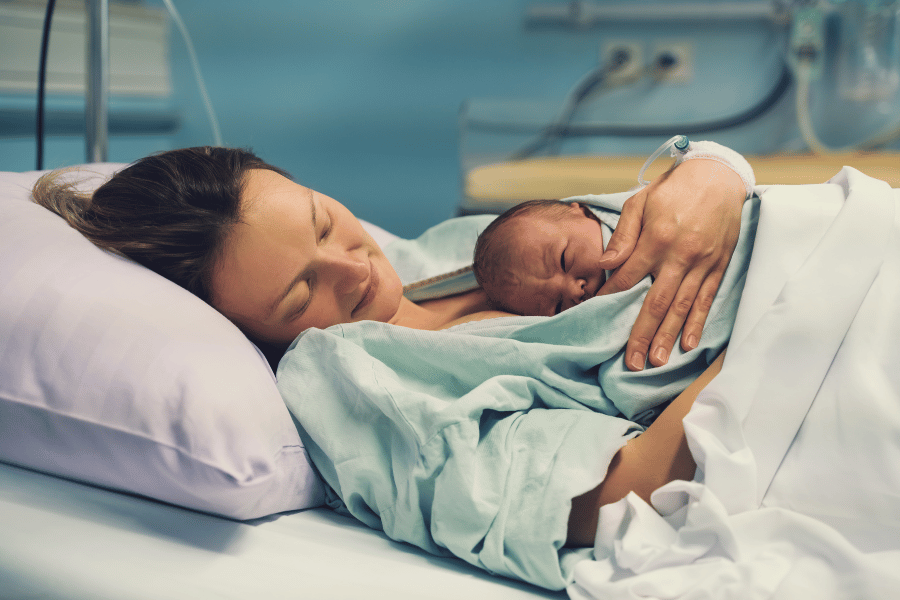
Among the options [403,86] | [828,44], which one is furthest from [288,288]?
[828,44]

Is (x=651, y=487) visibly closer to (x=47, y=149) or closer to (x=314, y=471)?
(x=314, y=471)

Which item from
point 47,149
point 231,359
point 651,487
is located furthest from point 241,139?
point 651,487

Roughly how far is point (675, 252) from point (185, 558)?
21.5 inches

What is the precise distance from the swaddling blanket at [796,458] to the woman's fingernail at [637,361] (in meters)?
0.10

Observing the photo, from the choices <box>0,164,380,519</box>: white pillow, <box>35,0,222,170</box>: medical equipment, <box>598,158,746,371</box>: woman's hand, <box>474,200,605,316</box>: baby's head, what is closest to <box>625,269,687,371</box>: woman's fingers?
<box>598,158,746,371</box>: woman's hand

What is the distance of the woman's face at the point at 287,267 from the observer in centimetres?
69

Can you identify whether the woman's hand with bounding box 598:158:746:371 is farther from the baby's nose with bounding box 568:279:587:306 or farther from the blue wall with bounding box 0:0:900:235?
the blue wall with bounding box 0:0:900:235

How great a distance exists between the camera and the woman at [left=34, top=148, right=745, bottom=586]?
2.26 ft

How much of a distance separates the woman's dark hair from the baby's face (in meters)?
0.35

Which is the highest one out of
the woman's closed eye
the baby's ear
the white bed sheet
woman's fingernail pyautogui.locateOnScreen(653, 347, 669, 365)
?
the baby's ear

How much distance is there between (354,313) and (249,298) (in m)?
0.13

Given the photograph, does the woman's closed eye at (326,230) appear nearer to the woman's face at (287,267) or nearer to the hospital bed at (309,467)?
the woman's face at (287,267)

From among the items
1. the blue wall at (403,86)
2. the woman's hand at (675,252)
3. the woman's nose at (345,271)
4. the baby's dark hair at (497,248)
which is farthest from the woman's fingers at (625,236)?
the blue wall at (403,86)

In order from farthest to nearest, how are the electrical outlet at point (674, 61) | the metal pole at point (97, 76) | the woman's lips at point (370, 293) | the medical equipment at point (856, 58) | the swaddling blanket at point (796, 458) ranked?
the electrical outlet at point (674, 61) → the medical equipment at point (856, 58) → the metal pole at point (97, 76) → the woman's lips at point (370, 293) → the swaddling blanket at point (796, 458)
